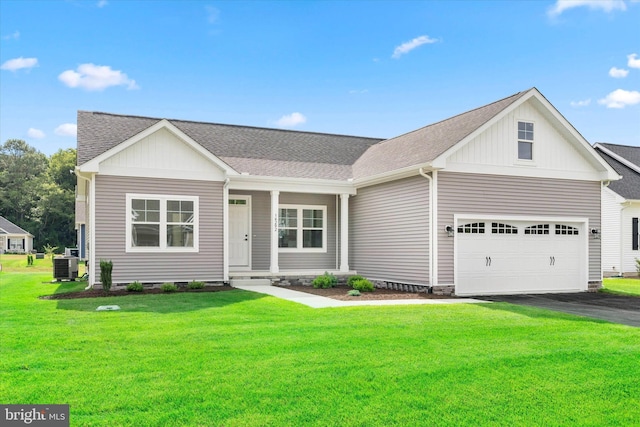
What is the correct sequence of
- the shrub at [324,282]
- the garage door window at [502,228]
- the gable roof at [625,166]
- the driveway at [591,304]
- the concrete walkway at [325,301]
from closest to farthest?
1. the driveway at [591,304]
2. the concrete walkway at [325,301]
3. the garage door window at [502,228]
4. the shrub at [324,282]
5. the gable roof at [625,166]

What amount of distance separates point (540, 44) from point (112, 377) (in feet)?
60.7

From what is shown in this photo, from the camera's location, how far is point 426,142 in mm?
17391

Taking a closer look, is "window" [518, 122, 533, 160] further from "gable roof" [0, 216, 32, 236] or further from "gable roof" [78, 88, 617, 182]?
"gable roof" [0, 216, 32, 236]

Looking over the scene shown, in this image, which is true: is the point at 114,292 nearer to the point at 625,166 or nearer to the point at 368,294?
the point at 368,294

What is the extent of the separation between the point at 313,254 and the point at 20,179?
69.8 metres

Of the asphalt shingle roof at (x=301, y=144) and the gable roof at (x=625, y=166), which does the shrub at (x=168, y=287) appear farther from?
the gable roof at (x=625, y=166)

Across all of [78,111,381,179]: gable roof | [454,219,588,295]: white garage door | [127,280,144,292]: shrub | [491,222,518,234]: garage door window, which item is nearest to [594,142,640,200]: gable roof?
[454,219,588,295]: white garage door

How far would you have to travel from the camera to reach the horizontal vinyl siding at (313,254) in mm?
19016

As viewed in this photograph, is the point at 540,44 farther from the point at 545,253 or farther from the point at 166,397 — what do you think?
the point at 166,397

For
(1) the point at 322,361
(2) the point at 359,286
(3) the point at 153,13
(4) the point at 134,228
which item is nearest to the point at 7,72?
(3) the point at 153,13

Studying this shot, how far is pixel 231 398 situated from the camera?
5.78m

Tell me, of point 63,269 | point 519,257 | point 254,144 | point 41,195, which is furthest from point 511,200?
point 41,195

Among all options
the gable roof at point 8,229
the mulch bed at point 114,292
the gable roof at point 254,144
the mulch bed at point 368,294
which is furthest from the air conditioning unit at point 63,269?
the gable roof at point 8,229

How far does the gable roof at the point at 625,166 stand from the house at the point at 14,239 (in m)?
57.7
